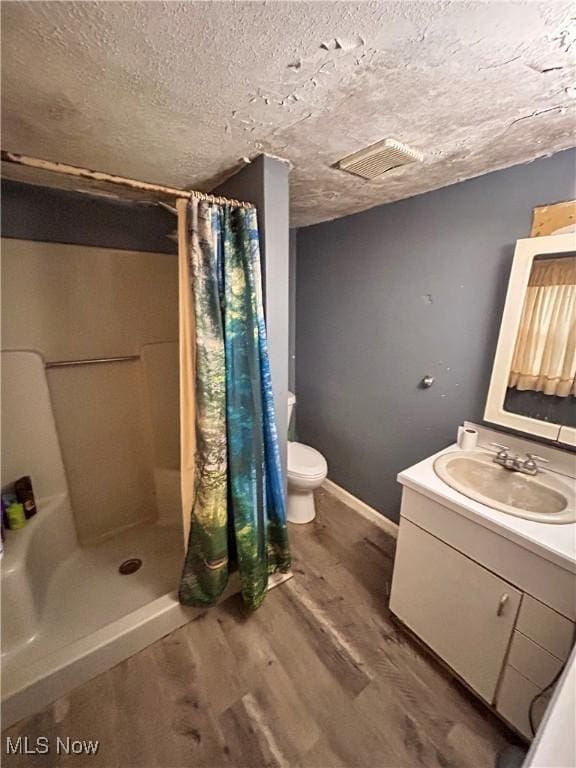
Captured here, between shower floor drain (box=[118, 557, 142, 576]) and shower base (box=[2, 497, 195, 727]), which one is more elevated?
shower base (box=[2, 497, 195, 727])

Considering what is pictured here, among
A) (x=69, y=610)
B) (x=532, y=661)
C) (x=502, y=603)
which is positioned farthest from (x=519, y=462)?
(x=69, y=610)

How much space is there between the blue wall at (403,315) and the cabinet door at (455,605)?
644 millimetres

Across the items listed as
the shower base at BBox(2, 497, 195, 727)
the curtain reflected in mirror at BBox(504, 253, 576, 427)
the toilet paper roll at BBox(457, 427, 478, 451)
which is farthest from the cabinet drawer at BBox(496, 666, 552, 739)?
the shower base at BBox(2, 497, 195, 727)

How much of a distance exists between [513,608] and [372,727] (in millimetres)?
678

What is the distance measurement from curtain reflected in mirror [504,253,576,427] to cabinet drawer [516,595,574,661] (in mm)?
691

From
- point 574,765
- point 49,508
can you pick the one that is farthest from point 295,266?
point 574,765

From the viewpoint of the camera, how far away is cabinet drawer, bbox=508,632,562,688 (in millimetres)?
963

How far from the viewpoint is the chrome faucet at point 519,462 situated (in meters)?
1.28

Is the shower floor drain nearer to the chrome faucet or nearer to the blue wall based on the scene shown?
the blue wall

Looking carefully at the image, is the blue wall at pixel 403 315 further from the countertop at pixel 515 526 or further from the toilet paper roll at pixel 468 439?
Result: the countertop at pixel 515 526

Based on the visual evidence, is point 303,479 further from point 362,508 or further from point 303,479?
point 362,508

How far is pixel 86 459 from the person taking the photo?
179cm
